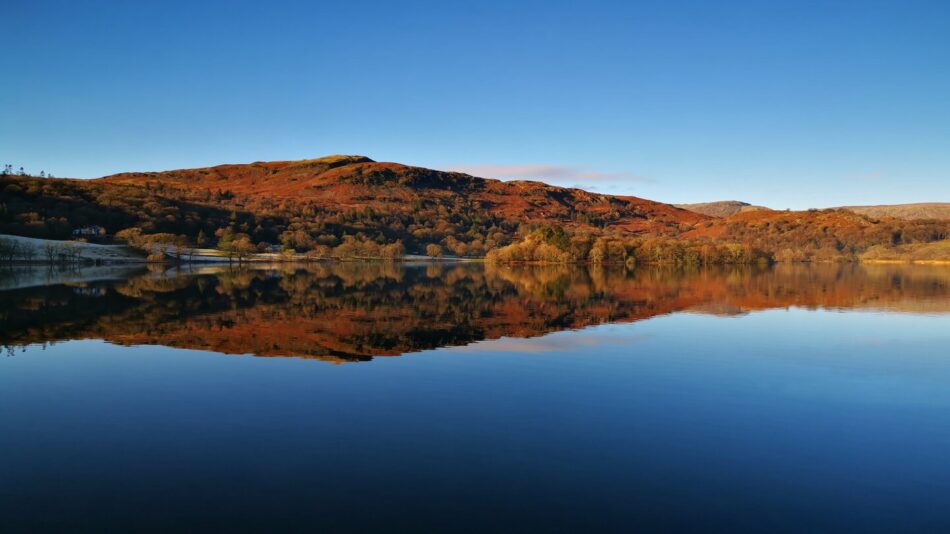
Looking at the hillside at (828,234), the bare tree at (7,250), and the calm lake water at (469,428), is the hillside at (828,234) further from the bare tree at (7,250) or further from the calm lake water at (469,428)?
the bare tree at (7,250)

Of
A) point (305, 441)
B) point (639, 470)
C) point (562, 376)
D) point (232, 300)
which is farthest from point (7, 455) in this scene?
point (232, 300)

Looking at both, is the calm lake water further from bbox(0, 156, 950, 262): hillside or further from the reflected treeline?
bbox(0, 156, 950, 262): hillside

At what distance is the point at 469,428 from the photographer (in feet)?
38.1

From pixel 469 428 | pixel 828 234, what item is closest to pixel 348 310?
pixel 469 428

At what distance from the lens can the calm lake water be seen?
8070 millimetres

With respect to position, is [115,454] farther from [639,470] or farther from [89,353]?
[89,353]

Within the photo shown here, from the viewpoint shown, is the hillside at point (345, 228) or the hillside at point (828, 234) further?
the hillside at point (828, 234)

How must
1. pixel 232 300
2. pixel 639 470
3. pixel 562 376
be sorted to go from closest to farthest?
1. pixel 639 470
2. pixel 562 376
3. pixel 232 300

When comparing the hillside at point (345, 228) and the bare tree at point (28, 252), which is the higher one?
the hillside at point (345, 228)

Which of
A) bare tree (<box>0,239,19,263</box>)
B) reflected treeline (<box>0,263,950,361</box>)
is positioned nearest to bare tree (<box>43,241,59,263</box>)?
bare tree (<box>0,239,19,263</box>)

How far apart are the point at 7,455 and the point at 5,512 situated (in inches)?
103

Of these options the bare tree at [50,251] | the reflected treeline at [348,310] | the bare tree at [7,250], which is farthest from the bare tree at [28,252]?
the reflected treeline at [348,310]

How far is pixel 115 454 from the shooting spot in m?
10.1

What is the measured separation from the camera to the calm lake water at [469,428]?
8070 mm
